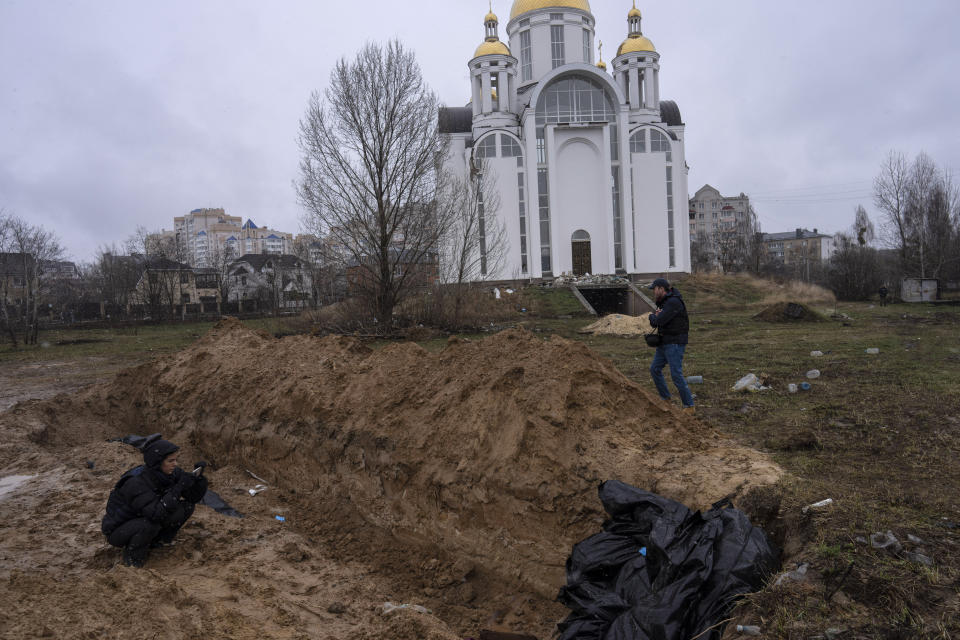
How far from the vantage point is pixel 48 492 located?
671 centimetres

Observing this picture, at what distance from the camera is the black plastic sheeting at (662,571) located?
10.8ft

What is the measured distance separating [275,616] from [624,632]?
2.47m

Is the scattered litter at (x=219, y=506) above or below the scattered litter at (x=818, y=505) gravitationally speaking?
below

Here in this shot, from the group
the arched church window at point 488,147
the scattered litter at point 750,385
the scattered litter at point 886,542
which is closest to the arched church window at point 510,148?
the arched church window at point 488,147

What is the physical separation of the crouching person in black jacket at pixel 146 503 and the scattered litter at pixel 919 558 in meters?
5.19

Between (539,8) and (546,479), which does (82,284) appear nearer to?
(539,8)

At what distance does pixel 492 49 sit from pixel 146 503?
39.3 meters

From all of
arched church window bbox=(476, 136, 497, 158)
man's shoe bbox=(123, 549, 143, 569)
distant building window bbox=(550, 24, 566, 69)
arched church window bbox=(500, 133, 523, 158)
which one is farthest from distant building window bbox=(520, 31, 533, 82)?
man's shoe bbox=(123, 549, 143, 569)

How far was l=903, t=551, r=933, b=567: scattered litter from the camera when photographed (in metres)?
3.35

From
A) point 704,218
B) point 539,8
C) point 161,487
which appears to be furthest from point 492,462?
point 704,218

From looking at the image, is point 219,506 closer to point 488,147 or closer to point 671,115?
point 488,147

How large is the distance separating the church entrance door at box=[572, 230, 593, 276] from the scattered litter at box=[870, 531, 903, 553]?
36148 millimetres

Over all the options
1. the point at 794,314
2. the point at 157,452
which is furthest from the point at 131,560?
the point at 794,314

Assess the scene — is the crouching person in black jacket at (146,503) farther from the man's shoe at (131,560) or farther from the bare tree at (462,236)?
the bare tree at (462,236)
